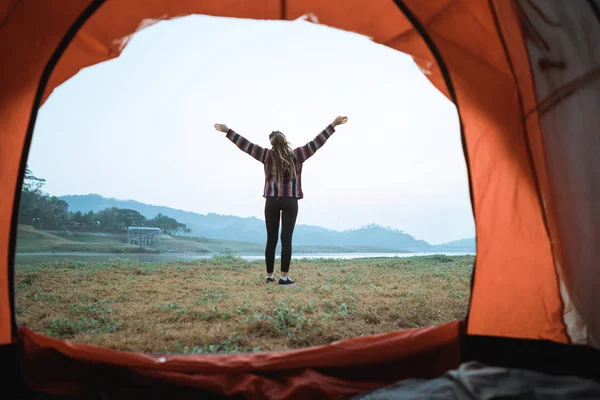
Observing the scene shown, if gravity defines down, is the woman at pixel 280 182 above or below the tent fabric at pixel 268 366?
above

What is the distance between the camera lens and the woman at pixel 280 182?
17.0 ft

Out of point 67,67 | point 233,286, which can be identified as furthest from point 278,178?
point 67,67

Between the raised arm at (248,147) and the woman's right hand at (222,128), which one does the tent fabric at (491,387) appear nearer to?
the raised arm at (248,147)

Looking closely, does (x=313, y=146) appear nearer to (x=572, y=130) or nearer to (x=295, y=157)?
(x=295, y=157)

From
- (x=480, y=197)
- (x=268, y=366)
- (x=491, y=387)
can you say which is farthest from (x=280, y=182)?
(x=491, y=387)

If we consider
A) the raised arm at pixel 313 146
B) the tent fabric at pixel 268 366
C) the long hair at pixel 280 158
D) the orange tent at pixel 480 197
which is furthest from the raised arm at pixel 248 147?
the tent fabric at pixel 268 366

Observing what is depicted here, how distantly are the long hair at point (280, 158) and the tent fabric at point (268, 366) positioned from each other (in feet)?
11.0

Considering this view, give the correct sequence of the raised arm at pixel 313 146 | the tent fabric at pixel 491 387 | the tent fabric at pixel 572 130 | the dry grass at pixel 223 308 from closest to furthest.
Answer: the tent fabric at pixel 491 387
the tent fabric at pixel 572 130
the dry grass at pixel 223 308
the raised arm at pixel 313 146

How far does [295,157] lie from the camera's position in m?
5.32

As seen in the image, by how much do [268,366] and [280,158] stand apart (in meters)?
3.57

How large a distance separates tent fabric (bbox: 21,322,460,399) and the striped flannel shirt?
3.31 meters

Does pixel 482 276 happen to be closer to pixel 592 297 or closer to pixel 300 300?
pixel 592 297

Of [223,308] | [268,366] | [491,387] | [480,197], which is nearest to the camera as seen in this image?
[491,387]

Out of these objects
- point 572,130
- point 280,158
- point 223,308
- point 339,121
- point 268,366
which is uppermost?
point 339,121
